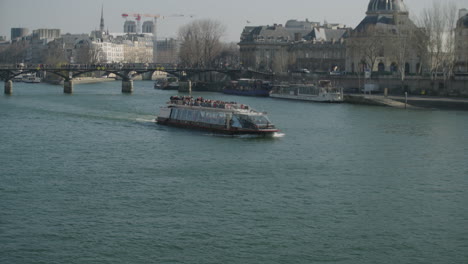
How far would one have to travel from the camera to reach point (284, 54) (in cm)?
9962

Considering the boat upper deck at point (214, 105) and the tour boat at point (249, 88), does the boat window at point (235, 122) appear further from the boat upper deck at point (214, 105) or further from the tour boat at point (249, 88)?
the tour boat at point (249, 88)

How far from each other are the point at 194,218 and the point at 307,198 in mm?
4115

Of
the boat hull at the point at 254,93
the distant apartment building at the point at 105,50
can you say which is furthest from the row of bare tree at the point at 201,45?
the distant apartment building at the point at 105,50

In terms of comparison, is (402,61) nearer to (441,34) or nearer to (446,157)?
(441,34)

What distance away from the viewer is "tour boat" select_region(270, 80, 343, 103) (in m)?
66.4

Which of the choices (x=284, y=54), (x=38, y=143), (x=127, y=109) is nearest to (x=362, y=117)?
(x=127, y=109)

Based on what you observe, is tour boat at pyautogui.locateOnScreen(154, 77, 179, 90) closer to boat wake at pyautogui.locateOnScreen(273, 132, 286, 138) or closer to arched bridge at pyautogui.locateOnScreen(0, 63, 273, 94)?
arched bridge at pyautogui.locateOnScreen(0, 63, 273, 94)

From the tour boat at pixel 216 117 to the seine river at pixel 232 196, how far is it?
37.1 inches

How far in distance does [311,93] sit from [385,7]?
74.0 feet

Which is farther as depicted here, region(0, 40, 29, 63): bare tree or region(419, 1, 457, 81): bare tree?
region(0, 40, 29, 63): bare tree

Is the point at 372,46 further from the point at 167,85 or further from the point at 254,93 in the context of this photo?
the point at 167,85

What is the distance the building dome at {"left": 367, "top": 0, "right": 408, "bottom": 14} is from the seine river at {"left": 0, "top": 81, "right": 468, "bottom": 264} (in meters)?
45.4

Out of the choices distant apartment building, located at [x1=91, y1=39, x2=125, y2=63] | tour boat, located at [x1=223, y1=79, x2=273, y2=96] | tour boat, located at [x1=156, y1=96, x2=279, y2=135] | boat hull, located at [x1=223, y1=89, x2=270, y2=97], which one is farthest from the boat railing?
distant apartment building, located at [x1=91, y1=39, x2=125, y2=63]

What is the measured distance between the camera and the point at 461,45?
67.2 metres
